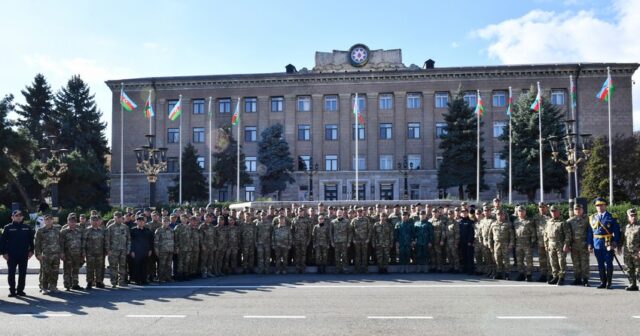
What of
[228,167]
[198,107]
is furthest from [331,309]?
[198,107]

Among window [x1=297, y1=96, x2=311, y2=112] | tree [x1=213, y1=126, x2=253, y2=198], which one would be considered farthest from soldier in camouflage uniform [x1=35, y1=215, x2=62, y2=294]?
window [x1=297, y1=96, x2=311, y2=112]

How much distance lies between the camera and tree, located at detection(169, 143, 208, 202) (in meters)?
50.2

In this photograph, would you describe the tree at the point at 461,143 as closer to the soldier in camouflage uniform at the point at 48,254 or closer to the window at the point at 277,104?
the window at the point at 277,104

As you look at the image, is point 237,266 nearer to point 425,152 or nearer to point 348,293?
point 348,293

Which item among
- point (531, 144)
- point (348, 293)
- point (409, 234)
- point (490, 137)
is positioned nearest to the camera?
point (348, 293)

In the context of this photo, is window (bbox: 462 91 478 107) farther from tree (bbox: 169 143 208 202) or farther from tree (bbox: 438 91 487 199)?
tree (bbox: 169 143 208 202)

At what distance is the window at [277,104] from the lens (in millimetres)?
56688

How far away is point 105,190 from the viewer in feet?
185

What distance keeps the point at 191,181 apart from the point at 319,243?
36716 millimetres

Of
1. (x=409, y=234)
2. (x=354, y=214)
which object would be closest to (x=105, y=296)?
(x=354, y=214)

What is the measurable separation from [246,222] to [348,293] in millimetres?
5272

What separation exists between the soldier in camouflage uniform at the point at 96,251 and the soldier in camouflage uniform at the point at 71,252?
191 mm

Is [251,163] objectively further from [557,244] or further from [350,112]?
[557,244]

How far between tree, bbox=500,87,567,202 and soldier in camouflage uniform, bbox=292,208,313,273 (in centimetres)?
2947
